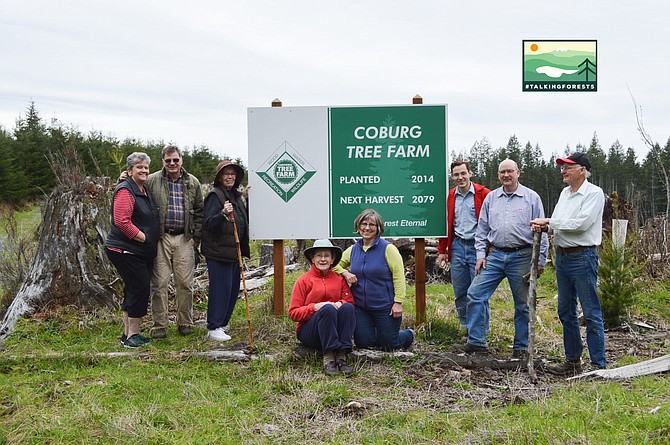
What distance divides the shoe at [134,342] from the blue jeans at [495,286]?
11.8 feet

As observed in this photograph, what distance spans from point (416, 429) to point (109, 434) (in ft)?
6.98

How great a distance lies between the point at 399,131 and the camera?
7160mm

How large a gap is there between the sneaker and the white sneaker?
1733 millimetres

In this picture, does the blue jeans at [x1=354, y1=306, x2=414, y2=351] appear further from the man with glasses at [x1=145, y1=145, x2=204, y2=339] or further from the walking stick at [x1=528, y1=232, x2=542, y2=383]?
the man with glasses at [x1=145, y1=145, x2=204, y2=339]

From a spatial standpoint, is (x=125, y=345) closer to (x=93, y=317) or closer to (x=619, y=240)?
(x=93, y=317)

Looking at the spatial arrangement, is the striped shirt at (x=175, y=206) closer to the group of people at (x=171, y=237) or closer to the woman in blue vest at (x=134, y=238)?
the group of people at (x=171, y=237)

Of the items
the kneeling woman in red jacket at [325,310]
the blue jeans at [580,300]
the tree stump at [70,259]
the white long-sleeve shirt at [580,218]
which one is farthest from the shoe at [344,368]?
the tree stump at [70,259]

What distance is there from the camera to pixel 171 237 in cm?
673

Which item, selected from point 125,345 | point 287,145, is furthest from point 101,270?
point 287,145

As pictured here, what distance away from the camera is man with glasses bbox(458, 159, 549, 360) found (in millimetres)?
5910

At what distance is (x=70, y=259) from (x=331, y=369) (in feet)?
14.4

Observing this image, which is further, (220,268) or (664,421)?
(220,268)

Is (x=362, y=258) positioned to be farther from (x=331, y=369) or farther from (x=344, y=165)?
(x=344, y=165)

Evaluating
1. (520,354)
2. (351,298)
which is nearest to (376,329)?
(351,298)
